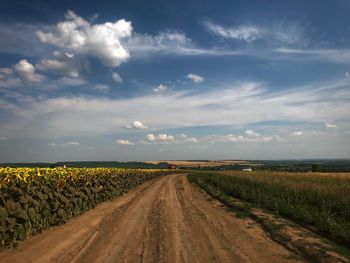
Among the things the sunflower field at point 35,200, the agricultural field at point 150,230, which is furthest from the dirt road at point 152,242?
the sunflower field at point 35,200

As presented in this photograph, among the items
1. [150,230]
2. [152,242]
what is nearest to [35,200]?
[150,230]

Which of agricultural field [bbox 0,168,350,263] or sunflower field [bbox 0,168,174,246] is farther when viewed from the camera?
sunflower field [bbox 0,168,174,246]

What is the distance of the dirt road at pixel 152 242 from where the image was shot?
7949mm

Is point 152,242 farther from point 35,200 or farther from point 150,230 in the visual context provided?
point 35,200

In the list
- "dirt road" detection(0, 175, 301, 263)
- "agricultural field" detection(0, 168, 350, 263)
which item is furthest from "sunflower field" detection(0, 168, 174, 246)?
"dirt road" detection(0, 175, 301, 263)

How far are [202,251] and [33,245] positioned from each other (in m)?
4.76

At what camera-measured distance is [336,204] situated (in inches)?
547

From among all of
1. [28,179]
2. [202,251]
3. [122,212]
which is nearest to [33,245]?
[28,179]

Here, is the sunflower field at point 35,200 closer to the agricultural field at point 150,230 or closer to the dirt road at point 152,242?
the agricultural field at point 150,230

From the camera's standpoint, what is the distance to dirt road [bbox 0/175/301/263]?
795cm

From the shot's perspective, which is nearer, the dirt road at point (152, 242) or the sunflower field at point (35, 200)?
the dirt road at point (152, 242)

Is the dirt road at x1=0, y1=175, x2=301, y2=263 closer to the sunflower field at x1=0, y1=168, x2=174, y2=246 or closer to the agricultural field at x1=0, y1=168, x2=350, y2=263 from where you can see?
the agricultural field at x1=0, y1=168, x2=350, y2=263

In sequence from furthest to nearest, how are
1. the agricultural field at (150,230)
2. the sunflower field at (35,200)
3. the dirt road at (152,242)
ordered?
the sunflower field at (35,200) < the agricultural field at (150,230) < the dirt road at (152,242)

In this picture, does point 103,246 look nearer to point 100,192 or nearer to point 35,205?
point 35,205
